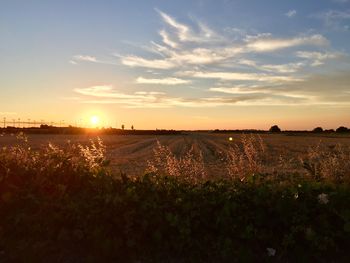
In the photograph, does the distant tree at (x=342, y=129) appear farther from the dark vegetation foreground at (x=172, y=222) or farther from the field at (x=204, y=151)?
the dark vegetation foreground at (x=172, y=222)

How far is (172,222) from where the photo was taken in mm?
5684

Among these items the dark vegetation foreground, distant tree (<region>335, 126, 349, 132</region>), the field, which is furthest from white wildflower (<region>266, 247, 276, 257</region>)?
distant tree (<region>335, 126, 349, 132</region>)

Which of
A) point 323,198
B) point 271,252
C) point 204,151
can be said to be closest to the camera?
point 271,252

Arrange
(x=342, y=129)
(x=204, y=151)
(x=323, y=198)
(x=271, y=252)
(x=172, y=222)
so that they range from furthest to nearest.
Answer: (x=342, y=129) < (x=204, y=151) < (x=323, y=198) < (x=172, y=222) < (x=271, y=252)

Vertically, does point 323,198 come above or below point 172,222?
above

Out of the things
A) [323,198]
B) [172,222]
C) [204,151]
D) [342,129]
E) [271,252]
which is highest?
[342,129]

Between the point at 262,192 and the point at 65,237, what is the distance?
8.17 ft

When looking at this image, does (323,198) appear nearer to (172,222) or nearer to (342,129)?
(172,222)

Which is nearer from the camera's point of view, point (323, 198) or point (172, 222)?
point (172, 222)

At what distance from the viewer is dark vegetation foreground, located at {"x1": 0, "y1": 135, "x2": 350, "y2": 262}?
18.4 feet

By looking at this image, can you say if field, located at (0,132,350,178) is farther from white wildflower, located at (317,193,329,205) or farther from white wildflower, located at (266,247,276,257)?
white wildflower, located at (317,193,329,205)

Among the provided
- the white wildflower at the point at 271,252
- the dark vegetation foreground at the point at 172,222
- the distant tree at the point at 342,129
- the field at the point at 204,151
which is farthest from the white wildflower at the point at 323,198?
the distant tree at the point at 342,129

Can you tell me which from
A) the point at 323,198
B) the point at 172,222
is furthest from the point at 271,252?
the point at 172,222

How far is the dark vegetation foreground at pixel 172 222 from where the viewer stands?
5613 mm
